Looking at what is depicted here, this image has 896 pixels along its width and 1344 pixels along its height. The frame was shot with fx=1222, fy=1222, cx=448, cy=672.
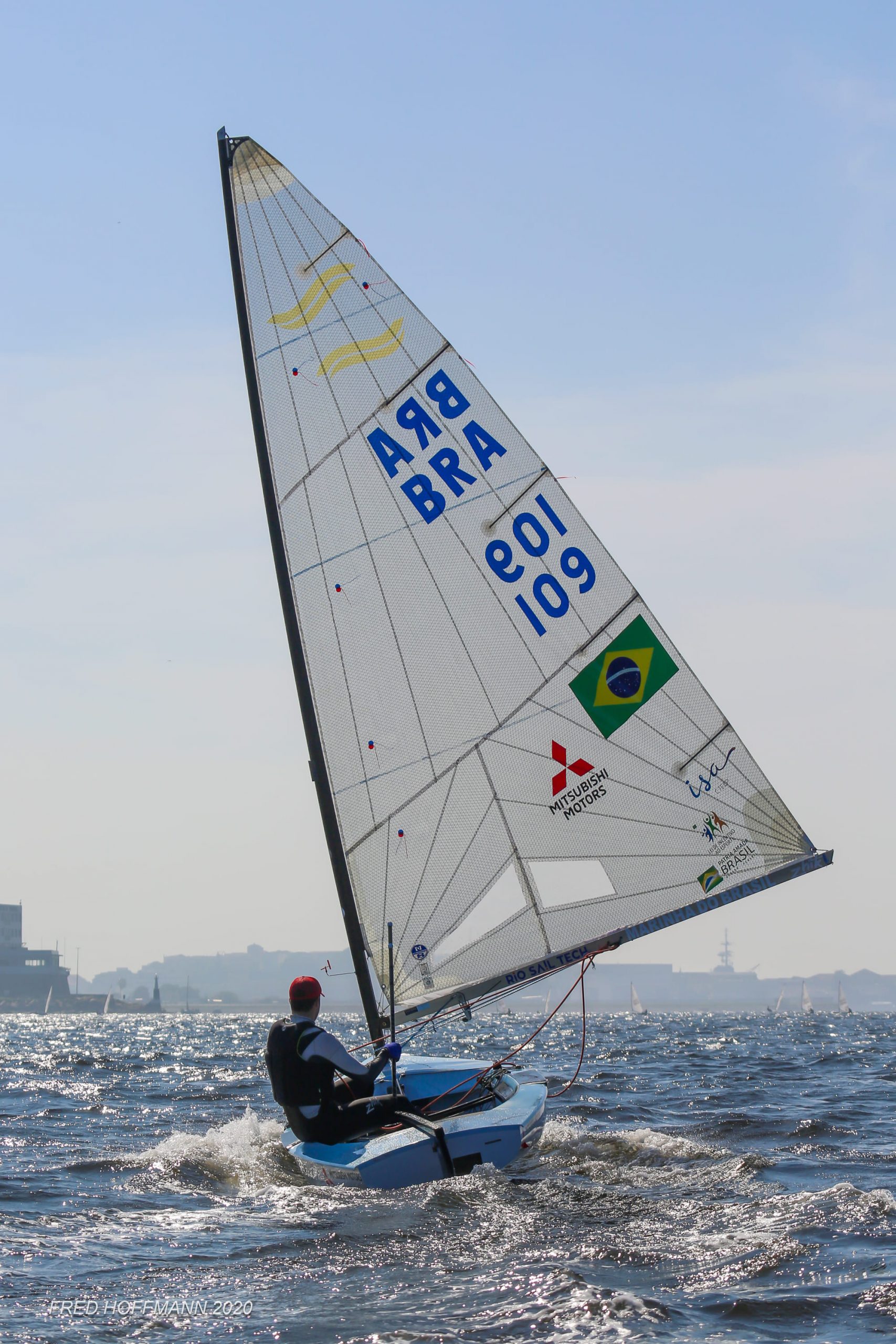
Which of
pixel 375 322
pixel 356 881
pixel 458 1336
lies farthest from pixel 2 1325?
pixel 375 322

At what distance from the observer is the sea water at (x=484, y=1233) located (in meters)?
5.19

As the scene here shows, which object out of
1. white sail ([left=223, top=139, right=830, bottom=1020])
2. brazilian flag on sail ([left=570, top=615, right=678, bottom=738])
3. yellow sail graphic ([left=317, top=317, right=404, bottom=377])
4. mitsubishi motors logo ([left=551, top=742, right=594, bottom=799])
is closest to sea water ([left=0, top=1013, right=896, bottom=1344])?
white sail ([left=223, top=139, right=830, bottom=1020])

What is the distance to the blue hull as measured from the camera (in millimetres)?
7648

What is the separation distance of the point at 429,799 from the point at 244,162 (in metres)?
5.44

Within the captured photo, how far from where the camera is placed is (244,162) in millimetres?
10070

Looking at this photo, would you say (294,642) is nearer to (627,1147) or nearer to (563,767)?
(563,767)

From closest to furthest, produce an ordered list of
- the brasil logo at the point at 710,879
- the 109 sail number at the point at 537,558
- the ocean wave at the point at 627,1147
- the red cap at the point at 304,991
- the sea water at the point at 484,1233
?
1. the sea water at the point at 484,1233
2. the red cap at the point at 304,991
3. the brasil logo at the point at 710,879
4. the ocean wave at the point at 627,1147
5. the 109 sail number at the point at 537,558

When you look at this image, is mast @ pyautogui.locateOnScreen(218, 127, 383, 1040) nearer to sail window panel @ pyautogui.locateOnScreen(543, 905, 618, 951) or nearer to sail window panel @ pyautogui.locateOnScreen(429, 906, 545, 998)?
sail window panel @ pyautogui.locateOnScreen(429, 906, 545, 998)

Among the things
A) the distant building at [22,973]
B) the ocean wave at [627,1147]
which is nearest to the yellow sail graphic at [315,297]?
the ocean wave at [627,1147]

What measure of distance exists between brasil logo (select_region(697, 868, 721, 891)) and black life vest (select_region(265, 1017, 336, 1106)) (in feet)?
9.70

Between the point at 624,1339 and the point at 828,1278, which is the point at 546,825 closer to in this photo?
the point at 828,1278

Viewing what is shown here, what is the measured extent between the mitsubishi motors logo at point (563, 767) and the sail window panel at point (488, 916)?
71cm

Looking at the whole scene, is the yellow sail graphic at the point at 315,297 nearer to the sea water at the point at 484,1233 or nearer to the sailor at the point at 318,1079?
the sailor at the point at 318,1079

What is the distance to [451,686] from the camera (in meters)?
9.58
